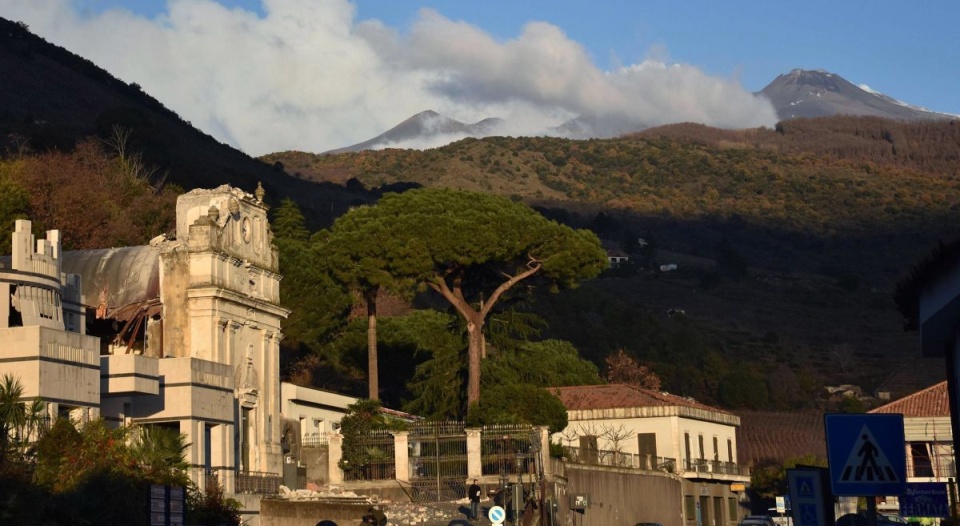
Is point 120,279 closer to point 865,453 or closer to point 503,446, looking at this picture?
point 503,446

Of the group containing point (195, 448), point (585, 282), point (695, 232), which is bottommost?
point (195, 448)

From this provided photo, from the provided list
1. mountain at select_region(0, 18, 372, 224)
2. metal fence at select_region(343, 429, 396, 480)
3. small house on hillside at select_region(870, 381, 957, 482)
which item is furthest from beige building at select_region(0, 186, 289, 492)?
mountain at select_region(0, 18, 372, 224)

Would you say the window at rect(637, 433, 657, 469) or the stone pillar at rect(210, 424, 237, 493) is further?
the window at rect(637, 433, 657, 469)

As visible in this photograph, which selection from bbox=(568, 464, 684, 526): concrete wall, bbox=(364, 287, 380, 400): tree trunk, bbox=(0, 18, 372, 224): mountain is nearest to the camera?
bbox=(568, 464, 684, 526): concrete wall

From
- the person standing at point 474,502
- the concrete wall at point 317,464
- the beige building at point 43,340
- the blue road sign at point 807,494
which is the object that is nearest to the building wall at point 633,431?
the concrete wall at point 317,464

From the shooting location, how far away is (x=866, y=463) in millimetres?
11391

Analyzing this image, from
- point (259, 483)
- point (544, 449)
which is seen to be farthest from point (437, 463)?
point (259, 483)

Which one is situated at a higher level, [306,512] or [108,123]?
[108,123]

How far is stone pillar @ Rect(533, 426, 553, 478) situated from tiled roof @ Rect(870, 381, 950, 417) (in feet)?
58.0

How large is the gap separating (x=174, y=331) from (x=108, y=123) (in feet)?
224

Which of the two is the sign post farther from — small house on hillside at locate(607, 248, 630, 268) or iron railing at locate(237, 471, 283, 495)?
small house on hillside at locate(607, 248, 630, 268)

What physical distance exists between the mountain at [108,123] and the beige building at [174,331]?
1771 inches

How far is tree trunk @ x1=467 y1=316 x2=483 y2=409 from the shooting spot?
56562 millimetres

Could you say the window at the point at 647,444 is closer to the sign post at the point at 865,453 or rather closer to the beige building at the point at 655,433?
the beige building at the point at 655,433
